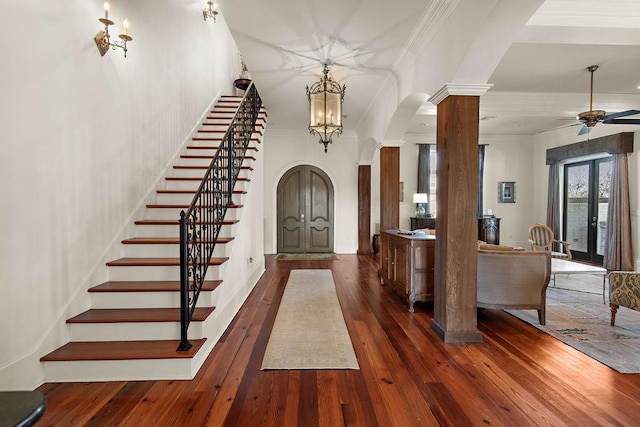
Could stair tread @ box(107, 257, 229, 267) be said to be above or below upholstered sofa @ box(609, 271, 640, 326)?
above

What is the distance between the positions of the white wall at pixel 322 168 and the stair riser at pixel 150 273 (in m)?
5.22

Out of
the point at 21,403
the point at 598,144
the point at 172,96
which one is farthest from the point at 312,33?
the point at 598,144

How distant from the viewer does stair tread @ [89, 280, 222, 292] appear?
2824 mm

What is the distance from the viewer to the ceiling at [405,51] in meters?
3.00

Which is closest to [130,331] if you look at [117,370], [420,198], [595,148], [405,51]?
[117,370]

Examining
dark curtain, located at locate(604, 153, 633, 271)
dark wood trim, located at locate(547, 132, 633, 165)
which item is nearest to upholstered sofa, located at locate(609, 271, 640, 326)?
dark curtain, located at locate(604, 153, 633, 271)

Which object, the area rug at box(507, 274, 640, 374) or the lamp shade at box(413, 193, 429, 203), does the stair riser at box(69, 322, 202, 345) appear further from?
the lamp shade at box(413, 193, 429, 203)

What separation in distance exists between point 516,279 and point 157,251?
390cm

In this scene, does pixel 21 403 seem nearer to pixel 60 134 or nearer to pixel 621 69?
pixel 60 134

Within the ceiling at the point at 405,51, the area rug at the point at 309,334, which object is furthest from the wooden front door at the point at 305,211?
the area rug at the point at 309,334

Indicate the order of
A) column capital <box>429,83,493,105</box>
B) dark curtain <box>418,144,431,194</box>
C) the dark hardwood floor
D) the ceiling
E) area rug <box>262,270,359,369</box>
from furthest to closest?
1. dark curtain <box>418,144,431,194</box>
2. the ceiling
3. column capital <box>429,83,493,105</box>
4. area rug <box>262,270,359,369</box>
5. the dark hardwood floor

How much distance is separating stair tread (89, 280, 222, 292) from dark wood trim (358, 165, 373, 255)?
5528 mm

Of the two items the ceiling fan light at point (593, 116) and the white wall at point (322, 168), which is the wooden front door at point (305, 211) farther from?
the ceiling fan light at point (593, 116)

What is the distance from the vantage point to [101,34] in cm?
299
